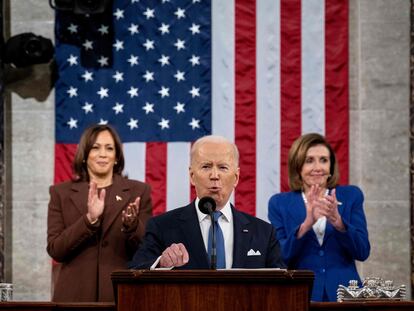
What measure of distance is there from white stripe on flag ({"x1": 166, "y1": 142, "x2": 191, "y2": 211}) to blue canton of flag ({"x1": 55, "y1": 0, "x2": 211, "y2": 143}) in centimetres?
9

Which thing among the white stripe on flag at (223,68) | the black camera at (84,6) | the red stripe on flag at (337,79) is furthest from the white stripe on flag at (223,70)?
the black camera at (84,6)

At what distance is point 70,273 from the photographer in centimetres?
544

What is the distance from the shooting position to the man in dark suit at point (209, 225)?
13.6 feet

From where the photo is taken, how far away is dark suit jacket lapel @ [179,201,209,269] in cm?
409

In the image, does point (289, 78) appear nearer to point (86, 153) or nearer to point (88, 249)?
point (86, 153)

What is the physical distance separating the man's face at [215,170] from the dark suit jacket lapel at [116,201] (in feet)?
4.25

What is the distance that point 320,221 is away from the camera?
5324 mm

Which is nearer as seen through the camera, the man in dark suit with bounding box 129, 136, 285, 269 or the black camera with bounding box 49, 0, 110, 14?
the man in dark suit with bounding box 129, 136, 285, 269

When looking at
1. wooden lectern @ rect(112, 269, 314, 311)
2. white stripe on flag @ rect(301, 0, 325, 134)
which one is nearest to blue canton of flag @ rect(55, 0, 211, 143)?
white stripe on flag @ rect(301, 0, 325, 134)

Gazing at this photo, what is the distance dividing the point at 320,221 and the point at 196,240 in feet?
4.56

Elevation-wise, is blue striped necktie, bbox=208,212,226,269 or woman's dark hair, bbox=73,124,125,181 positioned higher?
woman's dark hair, bbox=73,124,125,181

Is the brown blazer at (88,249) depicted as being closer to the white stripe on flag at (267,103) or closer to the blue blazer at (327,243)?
the blue blazer at (327,243)

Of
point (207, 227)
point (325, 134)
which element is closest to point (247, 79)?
point (325, 134)

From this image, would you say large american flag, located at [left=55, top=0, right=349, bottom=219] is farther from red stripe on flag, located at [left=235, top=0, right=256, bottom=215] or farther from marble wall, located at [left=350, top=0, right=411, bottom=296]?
marble wall, located at [left=350, top=0, right=411, bottom=296]
